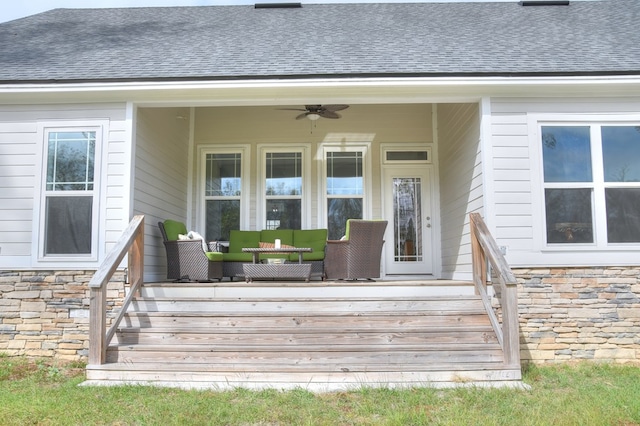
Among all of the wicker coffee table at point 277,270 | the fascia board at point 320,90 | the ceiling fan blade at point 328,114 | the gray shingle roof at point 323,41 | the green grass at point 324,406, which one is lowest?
the green grass at point 324,406

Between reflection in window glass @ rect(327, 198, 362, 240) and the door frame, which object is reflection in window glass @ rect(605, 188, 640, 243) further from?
reflection in window glass @ rect(327, 198, 362, 240)

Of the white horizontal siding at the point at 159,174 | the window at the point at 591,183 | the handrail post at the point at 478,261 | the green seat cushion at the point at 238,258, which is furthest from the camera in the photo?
the green seat cushion at the point at 238,258

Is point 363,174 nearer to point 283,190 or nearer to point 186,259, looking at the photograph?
point 283,190

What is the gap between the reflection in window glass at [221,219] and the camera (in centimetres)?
795

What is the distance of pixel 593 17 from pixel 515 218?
14.2 ft

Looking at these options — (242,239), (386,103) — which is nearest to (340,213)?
(242,239)

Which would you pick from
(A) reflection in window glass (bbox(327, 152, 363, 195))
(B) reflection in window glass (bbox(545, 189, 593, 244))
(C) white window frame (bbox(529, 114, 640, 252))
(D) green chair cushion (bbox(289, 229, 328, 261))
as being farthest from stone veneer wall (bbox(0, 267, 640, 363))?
(A) reflection in window glass (bbox(327, 152, 363, 195))

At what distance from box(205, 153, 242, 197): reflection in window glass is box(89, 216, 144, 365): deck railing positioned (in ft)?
8.77

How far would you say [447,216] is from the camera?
7352 mm

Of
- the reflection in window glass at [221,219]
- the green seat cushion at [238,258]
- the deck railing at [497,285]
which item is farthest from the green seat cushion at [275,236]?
the deck railing at [497,285]

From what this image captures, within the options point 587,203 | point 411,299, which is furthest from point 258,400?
point 587,203

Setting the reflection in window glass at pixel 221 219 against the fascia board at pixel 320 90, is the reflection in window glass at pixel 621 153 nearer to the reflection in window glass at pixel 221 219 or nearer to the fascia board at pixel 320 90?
the fascia board at pixel 320 90

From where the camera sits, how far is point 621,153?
5570 millimetres

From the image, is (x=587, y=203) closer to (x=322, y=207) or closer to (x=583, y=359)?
(x=583, y=359)
